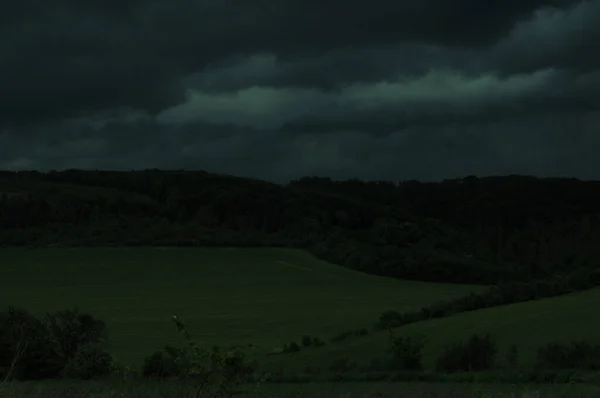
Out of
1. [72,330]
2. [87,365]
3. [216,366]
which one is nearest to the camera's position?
[216,366]

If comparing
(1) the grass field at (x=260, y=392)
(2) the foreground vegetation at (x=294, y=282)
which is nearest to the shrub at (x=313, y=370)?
(2) the foreground vegetation at (x=294, y=282)

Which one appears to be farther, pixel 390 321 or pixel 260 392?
pixel 390 321

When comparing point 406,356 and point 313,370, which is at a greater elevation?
point 406,356

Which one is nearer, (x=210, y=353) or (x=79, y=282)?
(x=210, y=353)

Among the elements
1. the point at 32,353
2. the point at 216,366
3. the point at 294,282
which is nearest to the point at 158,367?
the point at 32,353

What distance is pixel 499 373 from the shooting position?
31891 millimetres

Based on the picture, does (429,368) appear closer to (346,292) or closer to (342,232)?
(346,292)

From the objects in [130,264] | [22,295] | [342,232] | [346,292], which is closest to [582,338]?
[346,292]

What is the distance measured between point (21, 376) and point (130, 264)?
59096 millimetres

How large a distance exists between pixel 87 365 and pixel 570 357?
2014 centimetres

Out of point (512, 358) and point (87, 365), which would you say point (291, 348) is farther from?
point (512, 358)

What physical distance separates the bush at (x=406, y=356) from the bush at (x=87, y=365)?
39.8 feet

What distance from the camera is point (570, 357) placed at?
3344cm

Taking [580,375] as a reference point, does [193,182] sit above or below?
above
